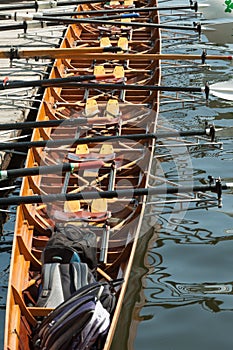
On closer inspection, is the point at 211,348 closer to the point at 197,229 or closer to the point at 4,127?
the point at 197,229

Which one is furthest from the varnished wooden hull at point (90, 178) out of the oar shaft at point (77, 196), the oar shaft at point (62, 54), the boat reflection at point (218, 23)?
the boat reflection at point (218, 23)

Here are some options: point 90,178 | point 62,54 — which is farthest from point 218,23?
point 90,178

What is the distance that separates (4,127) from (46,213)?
1.12 meters

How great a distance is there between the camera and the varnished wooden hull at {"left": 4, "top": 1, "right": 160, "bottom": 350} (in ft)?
26.4

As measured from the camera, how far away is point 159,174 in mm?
11977

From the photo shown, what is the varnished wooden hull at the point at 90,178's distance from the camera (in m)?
8.05

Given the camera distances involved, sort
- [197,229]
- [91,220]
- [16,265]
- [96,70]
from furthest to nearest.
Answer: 1. [96,70]
2. [197,229]
3. [91,220]
4. [16,265]

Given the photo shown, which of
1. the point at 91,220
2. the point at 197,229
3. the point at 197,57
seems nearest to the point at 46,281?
the point at 91,220

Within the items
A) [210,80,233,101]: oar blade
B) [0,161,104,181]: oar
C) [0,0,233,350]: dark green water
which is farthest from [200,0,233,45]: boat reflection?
[0,161,104,181]: oar

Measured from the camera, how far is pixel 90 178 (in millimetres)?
10414

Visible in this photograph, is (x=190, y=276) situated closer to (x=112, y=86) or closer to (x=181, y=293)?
(x=181, y=293)

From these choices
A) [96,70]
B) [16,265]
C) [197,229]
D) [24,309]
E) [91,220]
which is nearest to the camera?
[24,309]

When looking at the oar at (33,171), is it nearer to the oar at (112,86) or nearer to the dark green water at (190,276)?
the dark green water at (190,276)

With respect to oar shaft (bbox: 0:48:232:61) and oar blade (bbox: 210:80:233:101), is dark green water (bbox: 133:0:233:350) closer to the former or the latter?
oar blade (bbox: 210:80:233:101)
